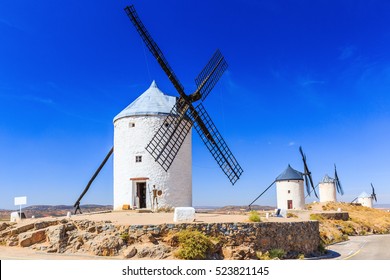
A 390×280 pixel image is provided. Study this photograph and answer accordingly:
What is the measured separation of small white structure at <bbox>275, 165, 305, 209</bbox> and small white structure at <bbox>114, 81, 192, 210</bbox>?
64.9ft

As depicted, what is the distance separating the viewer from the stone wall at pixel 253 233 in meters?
14.3

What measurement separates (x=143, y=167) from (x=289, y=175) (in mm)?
23103

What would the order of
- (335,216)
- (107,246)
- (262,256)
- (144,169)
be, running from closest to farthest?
(107,246) < (262,256) < (144,169) < (335,216)

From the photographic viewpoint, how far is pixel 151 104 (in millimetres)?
25141

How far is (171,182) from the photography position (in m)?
23.8

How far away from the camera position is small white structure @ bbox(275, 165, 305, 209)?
41.4 meters

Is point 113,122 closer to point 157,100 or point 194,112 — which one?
point 157,100

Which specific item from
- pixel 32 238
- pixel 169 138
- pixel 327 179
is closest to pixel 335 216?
pixel 169 138

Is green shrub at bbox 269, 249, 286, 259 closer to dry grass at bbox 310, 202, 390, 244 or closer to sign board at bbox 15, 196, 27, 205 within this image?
dry grass at bbox 310, 202, 390, 244

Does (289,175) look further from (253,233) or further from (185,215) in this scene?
(185,215)

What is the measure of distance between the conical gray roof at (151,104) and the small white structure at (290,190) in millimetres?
20779

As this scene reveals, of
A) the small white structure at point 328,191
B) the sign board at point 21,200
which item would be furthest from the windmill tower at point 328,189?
the sign board at point 21,200

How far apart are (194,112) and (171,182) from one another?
14.9ft
